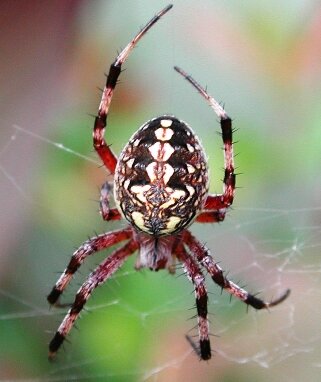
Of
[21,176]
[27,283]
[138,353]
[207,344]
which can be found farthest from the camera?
[21,176]

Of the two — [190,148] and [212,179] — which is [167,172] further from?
[212,179]

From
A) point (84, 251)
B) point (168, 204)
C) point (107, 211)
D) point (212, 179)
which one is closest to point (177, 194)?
point (168, 204)

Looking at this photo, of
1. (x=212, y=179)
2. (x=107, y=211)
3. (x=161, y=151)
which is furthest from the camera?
(x=212, y=179)

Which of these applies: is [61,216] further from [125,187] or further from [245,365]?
[125,187]

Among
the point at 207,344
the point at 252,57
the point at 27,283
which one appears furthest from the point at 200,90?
the point at 252,57

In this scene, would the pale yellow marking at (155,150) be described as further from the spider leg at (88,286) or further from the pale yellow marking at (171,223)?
the spider leg at (88,286)

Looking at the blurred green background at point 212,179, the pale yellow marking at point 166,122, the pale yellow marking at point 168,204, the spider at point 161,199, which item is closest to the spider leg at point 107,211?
the spider at point 161,199
